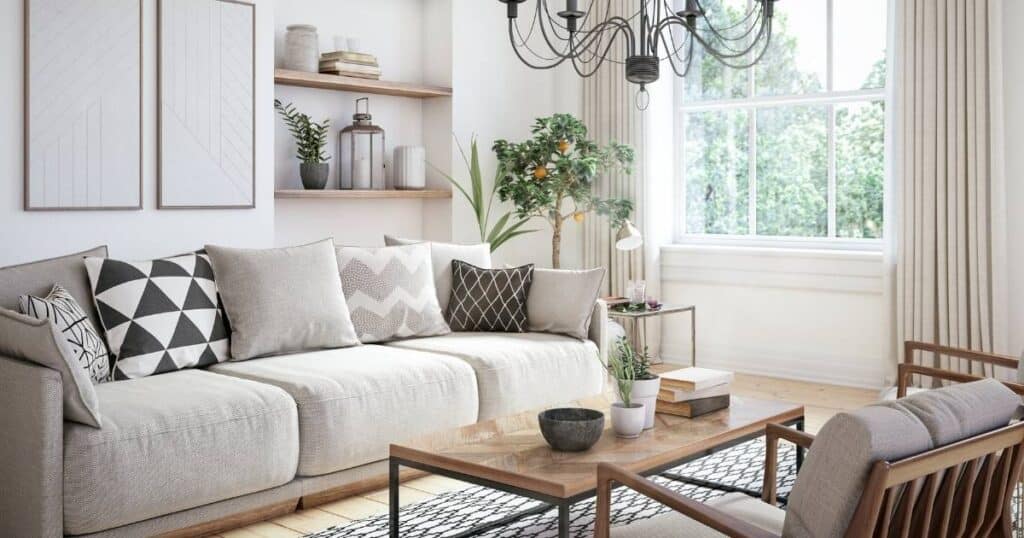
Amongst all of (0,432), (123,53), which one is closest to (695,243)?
(123,53)

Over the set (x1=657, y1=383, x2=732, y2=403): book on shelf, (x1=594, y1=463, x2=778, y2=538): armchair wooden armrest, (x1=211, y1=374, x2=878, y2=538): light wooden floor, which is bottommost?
(x1=211, y1=374, x2=878, y2=538): light wooden floor

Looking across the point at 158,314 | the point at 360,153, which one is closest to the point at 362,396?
the point at 158,314

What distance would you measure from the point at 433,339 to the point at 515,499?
1004 mm

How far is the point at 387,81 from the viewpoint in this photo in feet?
18.8

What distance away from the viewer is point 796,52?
5.91 m

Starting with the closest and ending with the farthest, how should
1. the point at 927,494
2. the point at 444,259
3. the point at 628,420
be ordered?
the point at 927,494 < the point at 628,420 < the point at 444,259

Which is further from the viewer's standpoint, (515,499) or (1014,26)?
(1014,26)

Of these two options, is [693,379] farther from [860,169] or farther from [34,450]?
[860,169]

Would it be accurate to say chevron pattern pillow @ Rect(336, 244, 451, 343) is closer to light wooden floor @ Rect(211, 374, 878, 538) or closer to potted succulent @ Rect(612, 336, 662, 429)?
light wooden floor @ Rect(211, 374, 878, 538)

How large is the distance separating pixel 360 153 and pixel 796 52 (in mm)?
2569

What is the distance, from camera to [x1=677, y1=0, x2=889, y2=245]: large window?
223 inches

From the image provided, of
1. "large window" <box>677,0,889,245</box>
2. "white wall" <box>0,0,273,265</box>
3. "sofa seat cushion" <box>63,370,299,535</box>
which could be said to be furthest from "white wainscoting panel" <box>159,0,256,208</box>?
"large window" <box>677,0,889,245</box>

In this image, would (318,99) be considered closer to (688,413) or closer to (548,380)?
(548,380)

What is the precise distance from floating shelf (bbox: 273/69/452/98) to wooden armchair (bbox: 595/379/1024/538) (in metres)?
3.47
